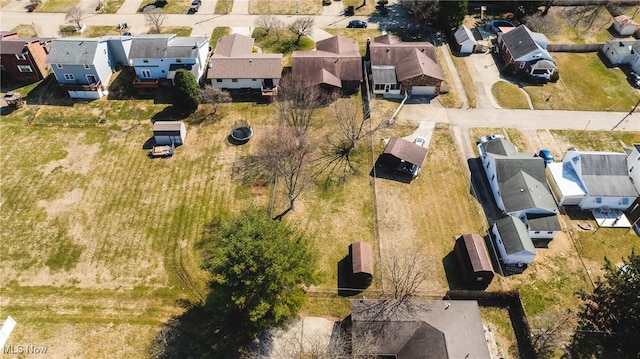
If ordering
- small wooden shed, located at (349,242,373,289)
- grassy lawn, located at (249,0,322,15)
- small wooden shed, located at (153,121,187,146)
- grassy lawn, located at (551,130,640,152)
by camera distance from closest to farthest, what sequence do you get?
small wooden shed, located at (349,242,373,289) < small wooden shed, located at (153,121,187,146) < grassy lawn, located at (551,130,640,152) < grassy lawn, located at (249,0,322,15)

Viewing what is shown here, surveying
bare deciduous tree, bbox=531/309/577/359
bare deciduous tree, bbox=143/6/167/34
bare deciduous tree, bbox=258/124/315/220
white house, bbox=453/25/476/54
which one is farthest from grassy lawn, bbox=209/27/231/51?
bare deciduous tree, bbox=531/309/577/359

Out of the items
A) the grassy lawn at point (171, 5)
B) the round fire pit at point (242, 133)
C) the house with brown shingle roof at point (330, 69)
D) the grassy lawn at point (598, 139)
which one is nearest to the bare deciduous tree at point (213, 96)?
the round fire pit at point (242, 133)

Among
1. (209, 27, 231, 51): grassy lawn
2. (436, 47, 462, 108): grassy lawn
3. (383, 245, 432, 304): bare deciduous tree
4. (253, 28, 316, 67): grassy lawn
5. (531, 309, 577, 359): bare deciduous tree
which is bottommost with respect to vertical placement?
(531, 309, 577, 359): bare deciduous tree

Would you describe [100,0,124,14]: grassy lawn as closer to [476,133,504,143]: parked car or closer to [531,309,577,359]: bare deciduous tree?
[476,133,504,143]: parked car

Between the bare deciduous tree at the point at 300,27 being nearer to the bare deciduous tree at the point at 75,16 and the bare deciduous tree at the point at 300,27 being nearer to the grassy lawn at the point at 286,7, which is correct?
the grassy lawn at the point at 286,7

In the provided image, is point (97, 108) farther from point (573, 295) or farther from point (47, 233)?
point (573, 295)

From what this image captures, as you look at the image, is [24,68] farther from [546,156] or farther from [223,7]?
[546,156]

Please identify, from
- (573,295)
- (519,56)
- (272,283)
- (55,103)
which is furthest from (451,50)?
(55,103)
